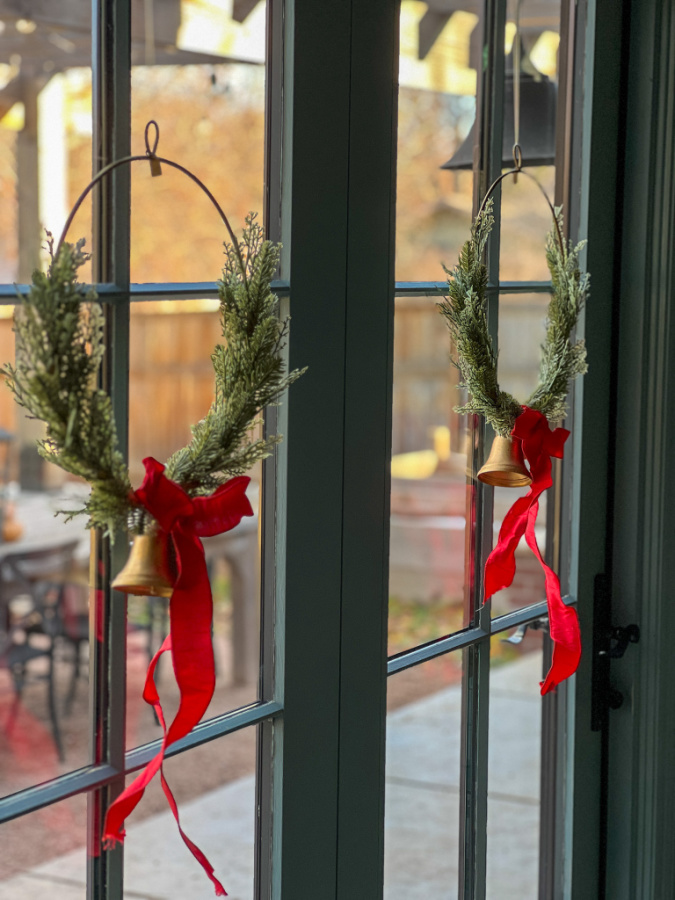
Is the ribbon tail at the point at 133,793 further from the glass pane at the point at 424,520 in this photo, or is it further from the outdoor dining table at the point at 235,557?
the glass pane at the point at 424,520

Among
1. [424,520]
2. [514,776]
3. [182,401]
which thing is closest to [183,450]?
[514,776]

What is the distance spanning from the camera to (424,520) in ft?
20.5

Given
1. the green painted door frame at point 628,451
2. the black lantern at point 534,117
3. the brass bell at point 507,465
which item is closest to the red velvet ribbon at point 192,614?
the brass bell at point 507,465

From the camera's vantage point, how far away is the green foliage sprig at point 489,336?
2.94 ft

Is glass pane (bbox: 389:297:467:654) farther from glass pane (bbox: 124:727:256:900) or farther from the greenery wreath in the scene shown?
the greenery wreath

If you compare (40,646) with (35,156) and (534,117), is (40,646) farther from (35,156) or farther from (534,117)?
(534,117)

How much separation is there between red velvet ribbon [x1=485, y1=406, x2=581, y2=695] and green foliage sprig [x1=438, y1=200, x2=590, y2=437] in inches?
1.2

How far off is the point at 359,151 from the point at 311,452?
0.84 ft

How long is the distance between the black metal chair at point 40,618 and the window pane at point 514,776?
1.58 meters

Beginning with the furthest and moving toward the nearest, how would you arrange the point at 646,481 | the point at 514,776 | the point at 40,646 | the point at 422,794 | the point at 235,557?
the point at 235,557 < the point at 40,646 < the point at 514,776 < the point at 422,794 < the point at 646,481

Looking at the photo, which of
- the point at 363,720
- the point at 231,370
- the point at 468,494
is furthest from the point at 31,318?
the point at 468,494

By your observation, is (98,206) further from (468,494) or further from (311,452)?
(468,494)

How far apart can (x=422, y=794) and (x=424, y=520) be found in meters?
2.88

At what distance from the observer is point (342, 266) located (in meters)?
0.87
